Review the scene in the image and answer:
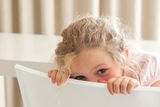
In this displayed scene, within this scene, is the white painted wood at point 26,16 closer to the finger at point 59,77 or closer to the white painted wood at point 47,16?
the white painted wood at point 47,16

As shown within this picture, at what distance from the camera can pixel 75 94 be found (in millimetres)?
677

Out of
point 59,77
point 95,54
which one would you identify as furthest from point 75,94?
point 95,54

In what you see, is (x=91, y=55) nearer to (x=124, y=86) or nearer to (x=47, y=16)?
(x=124, y=86)

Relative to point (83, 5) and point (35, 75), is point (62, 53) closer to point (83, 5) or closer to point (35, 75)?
point (35, 75)

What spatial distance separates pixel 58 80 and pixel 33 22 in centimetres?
88

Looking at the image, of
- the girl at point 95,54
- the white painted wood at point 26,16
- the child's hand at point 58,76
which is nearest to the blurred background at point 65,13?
the white painted wood at point 26,16

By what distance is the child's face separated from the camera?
0.81 meters

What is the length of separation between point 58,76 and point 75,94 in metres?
0.07

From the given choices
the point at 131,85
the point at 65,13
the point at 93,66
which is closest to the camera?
the point at 131,85

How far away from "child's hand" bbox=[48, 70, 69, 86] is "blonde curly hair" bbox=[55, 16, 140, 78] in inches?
1.3

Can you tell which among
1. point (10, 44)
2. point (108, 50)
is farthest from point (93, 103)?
point (10, 44)

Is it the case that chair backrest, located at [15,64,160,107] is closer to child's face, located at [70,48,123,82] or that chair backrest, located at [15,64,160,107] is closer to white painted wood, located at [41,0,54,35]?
child's face, located at [70,48,123,82]

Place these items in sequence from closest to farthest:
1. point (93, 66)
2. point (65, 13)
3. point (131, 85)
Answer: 1. point (131, 85)
2. point (93, 66)
3. point (65, 13)

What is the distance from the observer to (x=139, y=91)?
A: 0.62 meters
